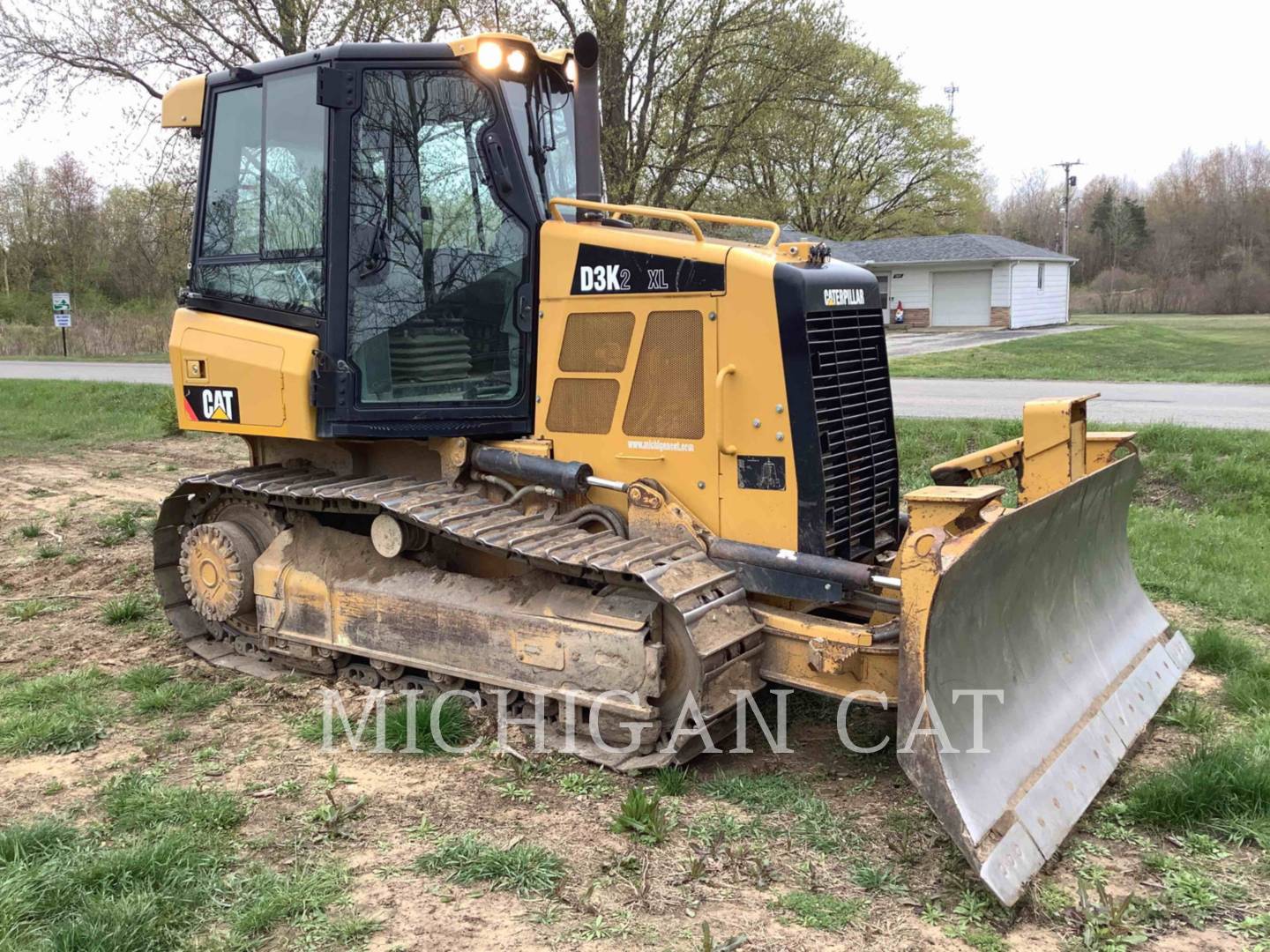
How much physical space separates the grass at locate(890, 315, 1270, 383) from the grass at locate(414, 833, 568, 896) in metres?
15.0

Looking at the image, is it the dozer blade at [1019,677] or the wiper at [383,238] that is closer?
the dozer blade at [1019,677]

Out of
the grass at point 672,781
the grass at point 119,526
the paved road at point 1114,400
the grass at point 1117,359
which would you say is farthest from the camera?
the grass at point 1117,359

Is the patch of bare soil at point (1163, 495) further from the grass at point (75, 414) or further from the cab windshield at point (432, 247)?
the grass at point (75, 414)

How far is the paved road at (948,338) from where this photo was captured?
84.6ft

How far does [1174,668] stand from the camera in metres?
5.20

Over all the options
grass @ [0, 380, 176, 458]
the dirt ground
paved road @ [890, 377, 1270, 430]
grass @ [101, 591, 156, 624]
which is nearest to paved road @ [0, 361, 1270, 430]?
paved road @ [890, 377, 1270, 430]

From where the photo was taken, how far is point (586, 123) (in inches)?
208

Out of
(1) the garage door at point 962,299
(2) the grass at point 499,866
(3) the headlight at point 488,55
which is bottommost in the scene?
(2) the grass at point 499,866

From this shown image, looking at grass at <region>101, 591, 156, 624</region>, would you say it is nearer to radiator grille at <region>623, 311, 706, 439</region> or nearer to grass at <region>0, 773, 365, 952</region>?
grass at <region>0, 773, 365, 952</region>

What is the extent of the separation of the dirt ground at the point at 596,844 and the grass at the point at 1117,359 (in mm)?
13362

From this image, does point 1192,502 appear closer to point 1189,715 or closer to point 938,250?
point 1189,715

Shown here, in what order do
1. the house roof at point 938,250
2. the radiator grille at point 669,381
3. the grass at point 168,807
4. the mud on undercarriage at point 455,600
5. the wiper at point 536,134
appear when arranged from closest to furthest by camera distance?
the grass at point 168,807 < the mud on undercarriage at point 455,600 < the radiator grille at point 669,381 < the wiper at point 536,134 < the house roof at point 938,250

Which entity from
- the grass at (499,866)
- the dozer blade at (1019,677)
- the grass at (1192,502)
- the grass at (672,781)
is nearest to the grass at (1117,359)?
the grass at (1192,502)

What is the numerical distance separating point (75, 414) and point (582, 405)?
1524cm
